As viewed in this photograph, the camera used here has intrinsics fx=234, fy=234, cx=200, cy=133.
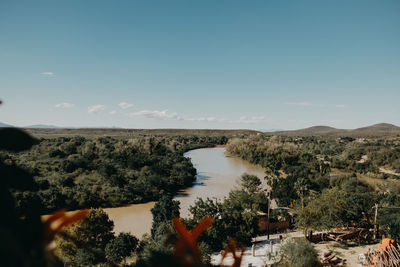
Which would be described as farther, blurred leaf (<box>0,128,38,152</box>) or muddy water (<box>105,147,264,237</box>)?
muddy water (<box>105,147,264,237</box>)

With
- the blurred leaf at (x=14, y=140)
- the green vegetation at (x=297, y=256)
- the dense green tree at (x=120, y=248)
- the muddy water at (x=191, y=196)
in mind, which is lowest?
the muddy water at (x=191, y=196)

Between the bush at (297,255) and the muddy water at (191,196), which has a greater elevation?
the bush at (297,255)

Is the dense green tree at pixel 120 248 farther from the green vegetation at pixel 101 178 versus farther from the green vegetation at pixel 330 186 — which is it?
the green vegetation at pixel 330 186

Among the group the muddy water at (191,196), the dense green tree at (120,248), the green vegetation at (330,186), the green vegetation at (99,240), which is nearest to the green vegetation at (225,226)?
the muddy water at (191,196)

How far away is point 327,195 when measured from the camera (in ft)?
65.9

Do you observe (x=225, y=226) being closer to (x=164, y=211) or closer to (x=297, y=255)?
(x=297, y=255)

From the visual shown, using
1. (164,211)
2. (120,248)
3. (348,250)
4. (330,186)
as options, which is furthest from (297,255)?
(330,186)

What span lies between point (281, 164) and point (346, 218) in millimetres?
38516

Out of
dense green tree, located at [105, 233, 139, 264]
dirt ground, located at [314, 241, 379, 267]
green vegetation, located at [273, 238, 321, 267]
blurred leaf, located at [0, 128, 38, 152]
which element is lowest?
dirt ground, located at [314, 241, 379, 267]

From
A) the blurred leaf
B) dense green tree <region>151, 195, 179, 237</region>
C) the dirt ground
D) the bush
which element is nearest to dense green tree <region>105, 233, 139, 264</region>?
dense green tree <region>151, 195, 179, 237</region>

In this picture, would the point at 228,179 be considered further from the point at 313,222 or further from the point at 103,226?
the point at 103,226

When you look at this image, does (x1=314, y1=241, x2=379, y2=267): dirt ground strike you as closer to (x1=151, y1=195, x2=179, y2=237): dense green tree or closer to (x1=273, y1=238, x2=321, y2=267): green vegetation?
(x1=273, y1=238, x2=321, y2=267): green vegetation

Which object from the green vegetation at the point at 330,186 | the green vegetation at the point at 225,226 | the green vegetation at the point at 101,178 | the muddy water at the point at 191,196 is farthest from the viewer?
the green vegetation at the point at 101,178

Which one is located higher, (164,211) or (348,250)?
(164,211)
